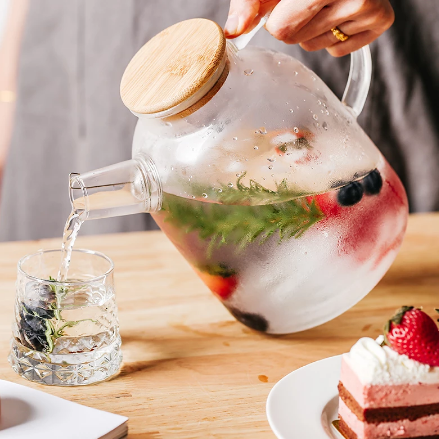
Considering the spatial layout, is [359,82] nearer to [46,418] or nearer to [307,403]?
[307,403]

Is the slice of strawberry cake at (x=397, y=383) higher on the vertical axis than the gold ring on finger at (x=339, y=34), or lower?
lower

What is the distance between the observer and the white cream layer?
659 mm

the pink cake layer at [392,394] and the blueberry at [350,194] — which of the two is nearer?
the pink cake layer at [392,394]

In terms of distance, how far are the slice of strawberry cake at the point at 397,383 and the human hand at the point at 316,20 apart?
41 cm

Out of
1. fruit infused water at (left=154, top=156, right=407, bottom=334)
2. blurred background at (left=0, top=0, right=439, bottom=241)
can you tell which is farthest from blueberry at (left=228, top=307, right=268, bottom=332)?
blurred background at (left=0, top=0, right=439, bottom=241)

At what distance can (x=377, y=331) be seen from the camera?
95cm

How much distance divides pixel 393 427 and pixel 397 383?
5 centimetres

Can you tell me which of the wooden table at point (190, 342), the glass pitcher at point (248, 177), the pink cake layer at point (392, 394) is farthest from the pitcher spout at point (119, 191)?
the pink cake layer at point (392, 394)

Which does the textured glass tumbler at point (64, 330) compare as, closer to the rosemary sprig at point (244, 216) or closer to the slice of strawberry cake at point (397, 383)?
the rosemary sprig at point (244, 216)

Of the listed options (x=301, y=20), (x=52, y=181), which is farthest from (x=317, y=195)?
(x=52, y=181)

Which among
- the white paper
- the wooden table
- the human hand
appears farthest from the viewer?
the human hand

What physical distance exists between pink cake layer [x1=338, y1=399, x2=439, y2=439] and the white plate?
0.9 inches

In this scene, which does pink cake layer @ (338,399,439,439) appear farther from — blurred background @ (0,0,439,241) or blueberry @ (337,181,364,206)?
blurred background @ (0,0,439,241)

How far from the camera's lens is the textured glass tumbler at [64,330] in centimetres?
75
